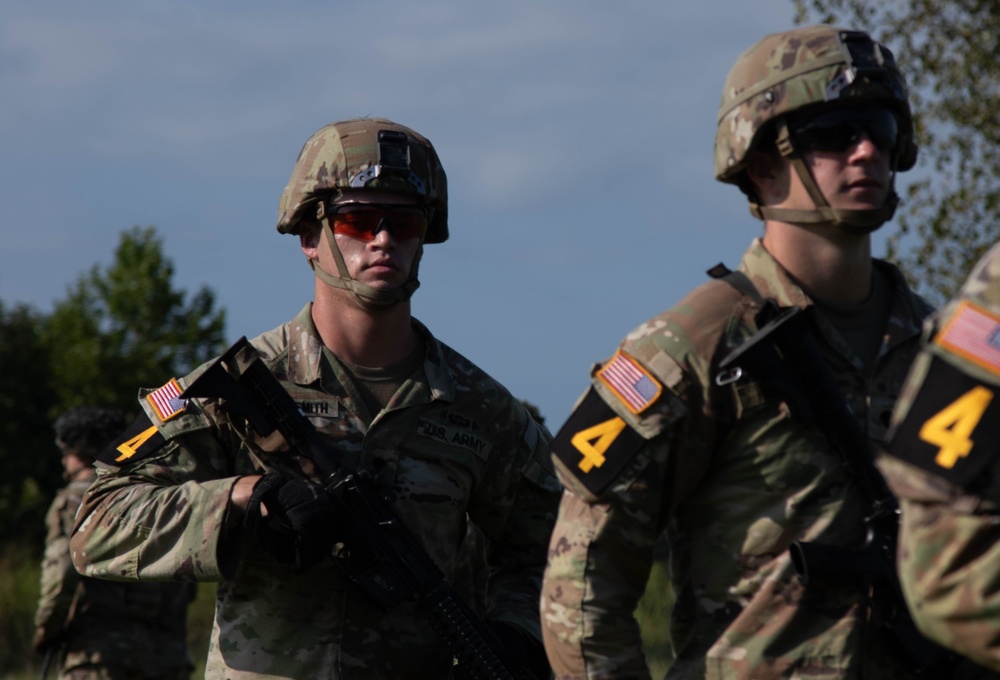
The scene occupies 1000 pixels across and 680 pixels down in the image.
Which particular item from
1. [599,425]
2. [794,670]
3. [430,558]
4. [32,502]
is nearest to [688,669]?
[794,670]

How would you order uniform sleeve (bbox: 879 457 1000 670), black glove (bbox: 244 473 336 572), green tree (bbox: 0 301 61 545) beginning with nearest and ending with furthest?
1. uniform sleeve (bbox: 879 457 1000 670)
2. black glove (bbox: 244 473 336 572)
3. green tree (bbox: 0 301 61 545)

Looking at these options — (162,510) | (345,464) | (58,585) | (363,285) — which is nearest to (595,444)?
(345,464)

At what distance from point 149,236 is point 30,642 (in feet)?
124

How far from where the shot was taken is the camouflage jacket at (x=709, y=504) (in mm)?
3564

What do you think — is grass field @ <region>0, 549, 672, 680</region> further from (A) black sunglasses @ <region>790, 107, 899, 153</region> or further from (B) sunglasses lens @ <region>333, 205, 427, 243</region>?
(A) black sunglasses @ <region>790, 107, 899, 153</region>

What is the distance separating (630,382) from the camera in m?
3.69

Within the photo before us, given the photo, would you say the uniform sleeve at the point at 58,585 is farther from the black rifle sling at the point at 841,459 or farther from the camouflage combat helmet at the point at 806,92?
the black rifle sling at the point at 841,459

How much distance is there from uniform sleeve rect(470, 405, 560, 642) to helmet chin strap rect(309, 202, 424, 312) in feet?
1.79

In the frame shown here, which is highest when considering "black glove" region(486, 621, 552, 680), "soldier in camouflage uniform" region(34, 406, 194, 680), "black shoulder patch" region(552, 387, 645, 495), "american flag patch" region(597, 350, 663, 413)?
"american flag patch" region(597, 350, 663, 413)

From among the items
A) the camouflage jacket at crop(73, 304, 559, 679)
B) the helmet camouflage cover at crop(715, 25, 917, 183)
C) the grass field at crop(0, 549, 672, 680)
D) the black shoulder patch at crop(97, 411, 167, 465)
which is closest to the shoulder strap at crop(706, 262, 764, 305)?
the helmet camouflage cover at crop(715, 25, 917, 183)

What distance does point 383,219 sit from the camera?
16.7 ft

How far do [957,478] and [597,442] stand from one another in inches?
45.9

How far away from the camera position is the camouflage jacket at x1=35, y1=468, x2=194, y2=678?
358 inches

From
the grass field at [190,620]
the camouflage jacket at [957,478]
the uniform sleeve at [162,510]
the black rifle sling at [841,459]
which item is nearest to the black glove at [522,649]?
the uniform sleeve at [162,510]
